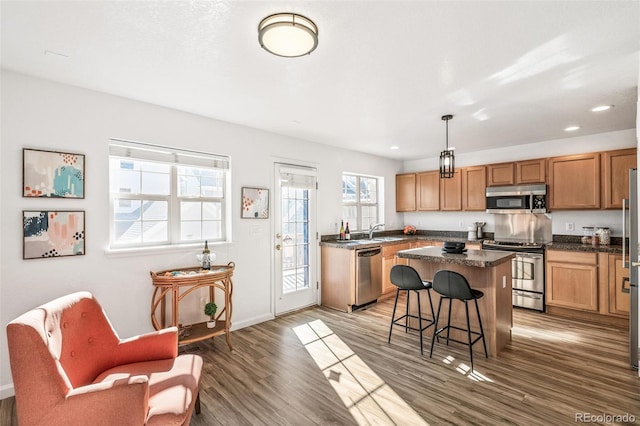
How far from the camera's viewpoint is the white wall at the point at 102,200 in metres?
2.45

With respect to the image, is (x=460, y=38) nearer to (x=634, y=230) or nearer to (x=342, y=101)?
(x=342, y=101)

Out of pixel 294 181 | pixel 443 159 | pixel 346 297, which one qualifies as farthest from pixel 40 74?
pixel 346 297

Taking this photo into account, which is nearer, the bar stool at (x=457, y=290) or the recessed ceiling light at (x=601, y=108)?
the bar stool at (x=457, y=290)

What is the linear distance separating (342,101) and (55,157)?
256 centimetres

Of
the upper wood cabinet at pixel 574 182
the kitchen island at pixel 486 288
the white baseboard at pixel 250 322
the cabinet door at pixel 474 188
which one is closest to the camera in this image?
the kitchen island at pixel 486 288

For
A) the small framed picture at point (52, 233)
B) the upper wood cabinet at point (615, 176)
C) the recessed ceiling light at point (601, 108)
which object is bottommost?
the small framed picture at point (52, 233)

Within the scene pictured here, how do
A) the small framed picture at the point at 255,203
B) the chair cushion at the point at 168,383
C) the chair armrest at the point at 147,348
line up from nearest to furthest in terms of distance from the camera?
the chair cushion at the point at 168,383 → the chair armrest at the point at 147,348 → the small framed picture at the point at 255,203

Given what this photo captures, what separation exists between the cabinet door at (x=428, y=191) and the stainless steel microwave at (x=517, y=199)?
93cm

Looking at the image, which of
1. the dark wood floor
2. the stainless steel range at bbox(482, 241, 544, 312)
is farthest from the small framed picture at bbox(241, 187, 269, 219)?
the stainless steel range at bbox(482, 241, 544, 312)

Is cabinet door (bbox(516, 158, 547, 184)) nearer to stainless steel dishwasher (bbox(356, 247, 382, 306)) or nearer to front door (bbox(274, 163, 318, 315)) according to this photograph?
stainless steel dishwasher (bbox(356, 247, 382, 306))

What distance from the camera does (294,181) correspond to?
4551 mm

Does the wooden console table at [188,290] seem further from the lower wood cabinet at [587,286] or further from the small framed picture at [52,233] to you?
the lower wood cabinet at [587,286]

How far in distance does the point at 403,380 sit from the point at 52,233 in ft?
10.4

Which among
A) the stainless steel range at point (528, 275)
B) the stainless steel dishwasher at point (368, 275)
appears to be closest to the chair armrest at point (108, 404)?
the stainless steel dishwasher at point (368, 275)
